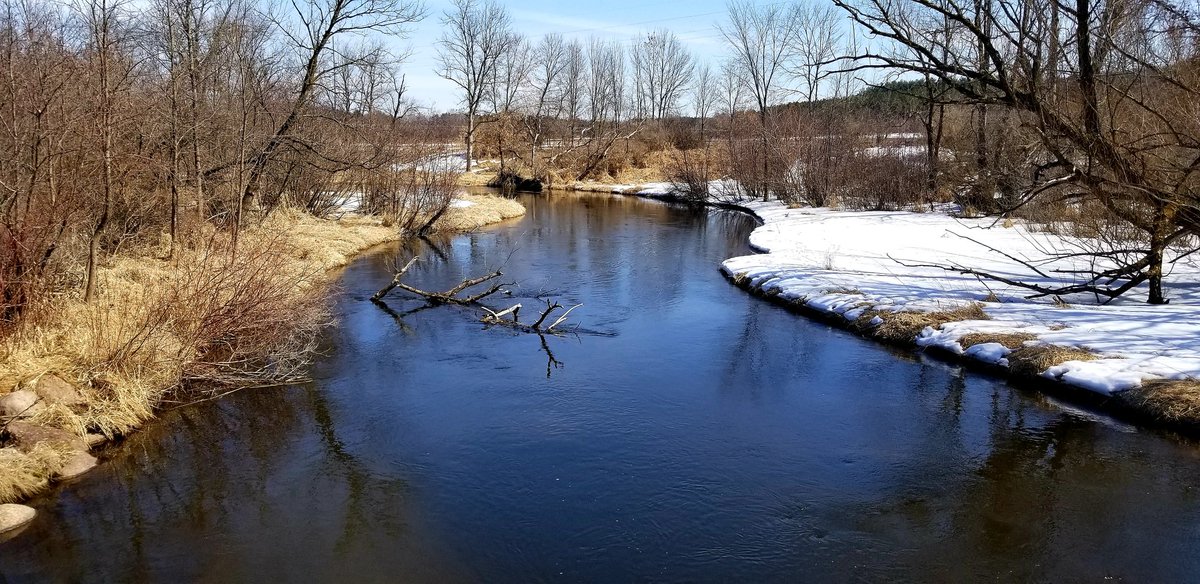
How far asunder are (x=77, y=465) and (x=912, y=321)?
1068cm

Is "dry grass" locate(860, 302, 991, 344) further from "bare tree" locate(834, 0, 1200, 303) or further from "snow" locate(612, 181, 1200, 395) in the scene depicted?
"bare tree" locate(834, 0, 1200, 303)

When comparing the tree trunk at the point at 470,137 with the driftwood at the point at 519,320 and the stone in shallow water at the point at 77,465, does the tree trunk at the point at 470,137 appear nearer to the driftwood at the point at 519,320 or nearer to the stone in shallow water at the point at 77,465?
the driftwood at the point at 519,320

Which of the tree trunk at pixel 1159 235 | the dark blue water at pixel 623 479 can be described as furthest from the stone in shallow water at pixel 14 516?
the tree trunk at pixel 1159 235

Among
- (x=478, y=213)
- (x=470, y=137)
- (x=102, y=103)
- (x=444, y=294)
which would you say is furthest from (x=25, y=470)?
(x=470, y=137)

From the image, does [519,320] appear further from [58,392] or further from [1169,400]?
[1169,400]

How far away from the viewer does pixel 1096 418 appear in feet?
28.8

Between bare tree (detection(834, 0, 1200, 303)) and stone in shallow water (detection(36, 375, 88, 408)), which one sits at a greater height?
bare tree (detection(834, 0, 1200, 303))

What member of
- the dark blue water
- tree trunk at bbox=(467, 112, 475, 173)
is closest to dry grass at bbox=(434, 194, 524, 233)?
the dark blue water

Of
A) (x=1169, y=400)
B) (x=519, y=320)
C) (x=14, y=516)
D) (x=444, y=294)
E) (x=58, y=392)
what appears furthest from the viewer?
(x=444, y=294)

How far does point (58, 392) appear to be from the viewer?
7746 mm

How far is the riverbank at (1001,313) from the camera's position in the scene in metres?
9.13

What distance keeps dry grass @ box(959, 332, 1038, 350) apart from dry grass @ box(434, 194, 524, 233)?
17.3 metres

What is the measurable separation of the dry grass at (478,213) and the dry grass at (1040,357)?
18.2 meters

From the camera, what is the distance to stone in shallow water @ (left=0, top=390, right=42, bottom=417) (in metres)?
7.22
